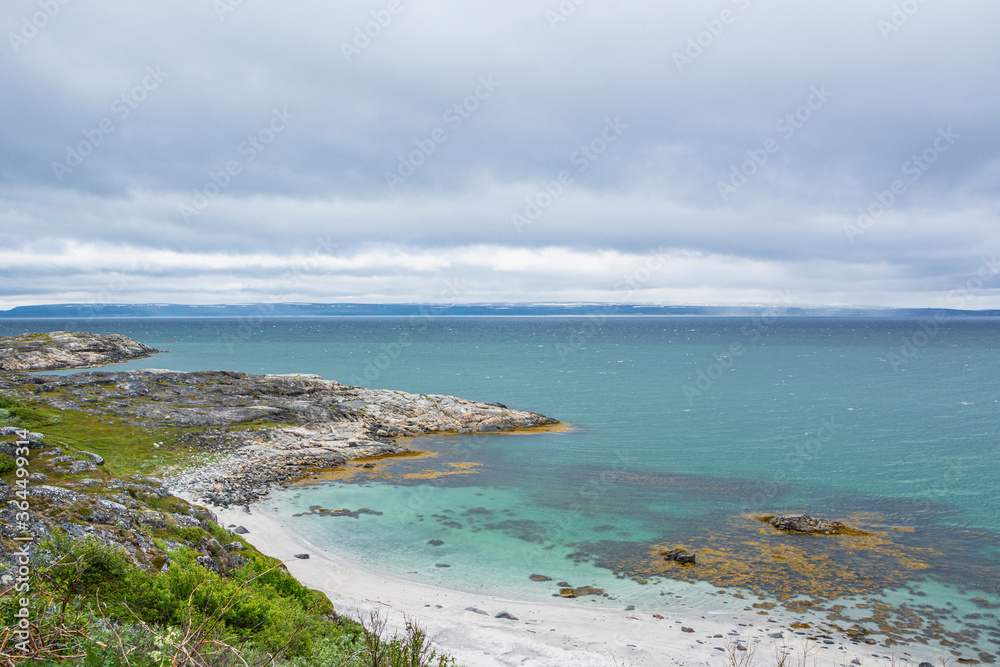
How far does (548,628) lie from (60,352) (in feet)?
345

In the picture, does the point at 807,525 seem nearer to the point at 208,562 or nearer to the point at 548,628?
the point at 548,628

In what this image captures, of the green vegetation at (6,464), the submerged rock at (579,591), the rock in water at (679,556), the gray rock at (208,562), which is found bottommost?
the submerged rock at (579,591)

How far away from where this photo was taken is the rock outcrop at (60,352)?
83250 mm

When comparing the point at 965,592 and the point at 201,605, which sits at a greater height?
the point at 201,605

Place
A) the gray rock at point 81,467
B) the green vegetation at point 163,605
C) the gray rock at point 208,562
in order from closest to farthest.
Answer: the green vegetation at point 163,605, the gray rock at point 208,562, the gray rock at point 81,467

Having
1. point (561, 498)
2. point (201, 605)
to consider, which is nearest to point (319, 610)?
point (201, 605)

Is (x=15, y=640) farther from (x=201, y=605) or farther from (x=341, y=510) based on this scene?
(x=341, y=510)

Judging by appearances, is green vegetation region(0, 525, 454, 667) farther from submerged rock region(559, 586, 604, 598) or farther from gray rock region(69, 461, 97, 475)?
gray rock region(69, 461, 97, 475)

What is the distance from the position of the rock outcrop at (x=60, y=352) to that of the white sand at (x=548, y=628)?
3393 inches

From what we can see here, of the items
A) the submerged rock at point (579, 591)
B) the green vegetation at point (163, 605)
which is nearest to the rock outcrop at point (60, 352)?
the green vegetation at point (163, 605)

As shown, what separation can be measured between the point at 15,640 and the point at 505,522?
2263 cm

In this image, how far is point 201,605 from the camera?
11352 mm

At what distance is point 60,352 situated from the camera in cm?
9125

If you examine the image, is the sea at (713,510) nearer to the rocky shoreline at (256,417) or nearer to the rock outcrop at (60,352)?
the rocky shoreline at (256,417)
